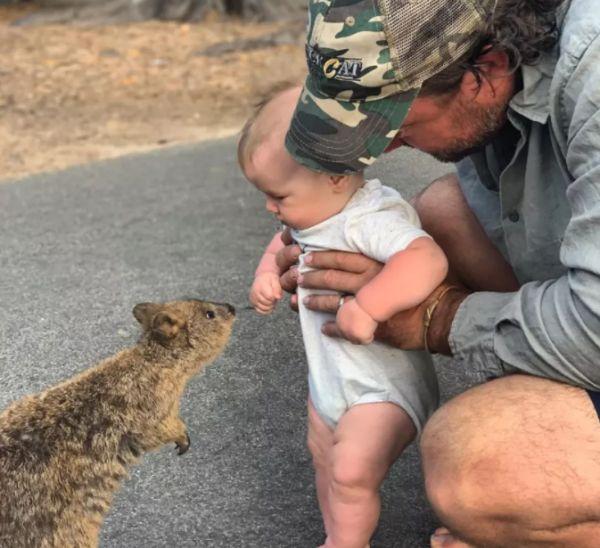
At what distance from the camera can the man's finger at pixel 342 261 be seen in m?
2.47

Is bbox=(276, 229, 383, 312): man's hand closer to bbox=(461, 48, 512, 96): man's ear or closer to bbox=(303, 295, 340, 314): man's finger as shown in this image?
bbox=(303, 295, 340, 314): man's finger

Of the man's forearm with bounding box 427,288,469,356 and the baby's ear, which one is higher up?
the baby's ear

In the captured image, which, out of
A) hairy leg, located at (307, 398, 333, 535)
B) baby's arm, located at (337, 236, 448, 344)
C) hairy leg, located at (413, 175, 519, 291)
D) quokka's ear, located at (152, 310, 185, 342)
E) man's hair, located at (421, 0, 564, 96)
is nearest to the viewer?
man's hair, located at (421, 0, 564, 96)

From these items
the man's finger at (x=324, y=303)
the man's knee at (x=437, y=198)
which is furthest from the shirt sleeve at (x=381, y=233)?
the man's knee at (x=437, y=198)

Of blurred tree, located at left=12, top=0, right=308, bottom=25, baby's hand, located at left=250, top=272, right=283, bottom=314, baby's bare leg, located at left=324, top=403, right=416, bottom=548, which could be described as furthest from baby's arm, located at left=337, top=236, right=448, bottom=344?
blurred tree, located at left=12, top=0, right=308, bottom=25

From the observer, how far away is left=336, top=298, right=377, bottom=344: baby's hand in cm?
233

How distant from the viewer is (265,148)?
249 cm

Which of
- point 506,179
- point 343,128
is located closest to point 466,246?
point 506,179

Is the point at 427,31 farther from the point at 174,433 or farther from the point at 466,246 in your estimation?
the point at 174,433

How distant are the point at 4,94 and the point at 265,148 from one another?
7427 mm

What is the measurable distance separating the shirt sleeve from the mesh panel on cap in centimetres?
38

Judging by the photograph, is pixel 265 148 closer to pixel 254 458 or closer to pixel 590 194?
pixel 590 194

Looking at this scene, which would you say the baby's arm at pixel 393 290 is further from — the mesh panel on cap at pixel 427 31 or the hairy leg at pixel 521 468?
the mesh panel on cap at pixel 427 31

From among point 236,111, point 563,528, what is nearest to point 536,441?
point 563,528
